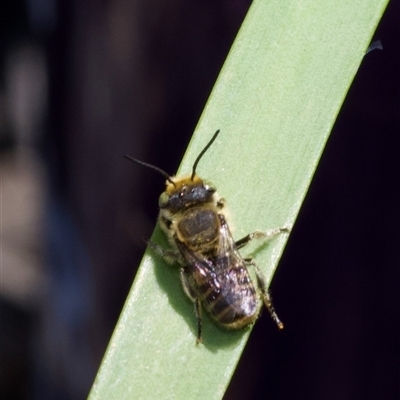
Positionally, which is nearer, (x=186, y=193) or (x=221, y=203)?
(x=221, y=203)

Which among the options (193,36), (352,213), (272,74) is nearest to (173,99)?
(193,36)

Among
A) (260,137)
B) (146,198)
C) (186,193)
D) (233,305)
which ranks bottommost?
(146,198)

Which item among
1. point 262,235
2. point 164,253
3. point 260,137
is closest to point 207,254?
point 164,253

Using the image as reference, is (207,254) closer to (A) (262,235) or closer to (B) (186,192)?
(B) (186,192)

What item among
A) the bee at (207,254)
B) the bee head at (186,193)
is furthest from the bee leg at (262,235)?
the bee head at (186,193)

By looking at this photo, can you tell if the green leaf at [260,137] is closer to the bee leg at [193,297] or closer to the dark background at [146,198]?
the bee leg at [193,297]

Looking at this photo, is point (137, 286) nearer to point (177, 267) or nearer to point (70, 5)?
point (177, 267)

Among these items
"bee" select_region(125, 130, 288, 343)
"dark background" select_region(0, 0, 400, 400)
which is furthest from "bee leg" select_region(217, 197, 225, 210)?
"dark background" select_region(0, 0, 400, 400)
